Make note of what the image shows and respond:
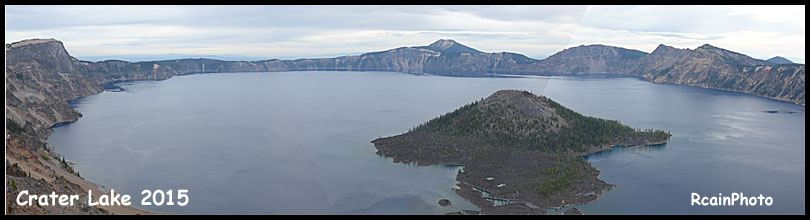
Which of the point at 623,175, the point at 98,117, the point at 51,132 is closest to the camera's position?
the point at 623,175

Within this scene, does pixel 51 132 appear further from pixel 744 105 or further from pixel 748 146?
pixel 744 105

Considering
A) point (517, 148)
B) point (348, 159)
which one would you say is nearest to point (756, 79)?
point (517, 148)

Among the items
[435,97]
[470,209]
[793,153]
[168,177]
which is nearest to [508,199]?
[470,209]

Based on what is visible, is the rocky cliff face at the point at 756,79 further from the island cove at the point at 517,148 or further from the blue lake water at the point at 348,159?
the island cove at the point at 517,148

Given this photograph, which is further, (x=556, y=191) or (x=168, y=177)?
(x=168, y=177)

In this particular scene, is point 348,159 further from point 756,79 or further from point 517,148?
point 756,79

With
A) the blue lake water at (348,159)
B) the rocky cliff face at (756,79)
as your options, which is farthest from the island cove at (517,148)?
the rocky cliff face at (756,79)

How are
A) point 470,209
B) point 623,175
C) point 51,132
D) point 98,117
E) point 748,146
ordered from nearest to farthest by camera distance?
point 470,209
point 623,175
point 748,146
point 51,132
point 98,117
